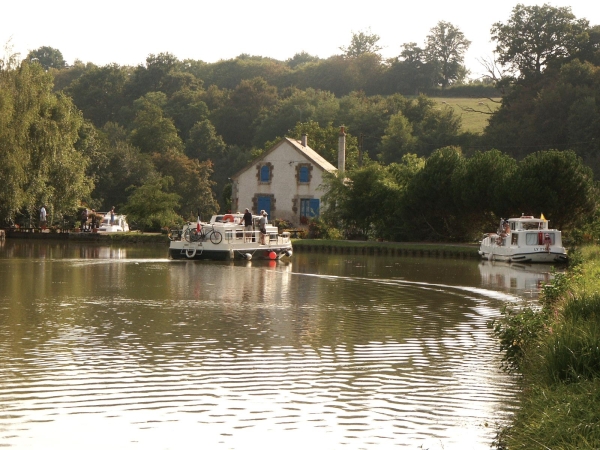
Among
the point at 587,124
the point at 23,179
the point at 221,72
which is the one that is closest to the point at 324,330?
the point at 23,179

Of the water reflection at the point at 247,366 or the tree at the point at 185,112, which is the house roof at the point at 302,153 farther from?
the tree at the point at 185,112

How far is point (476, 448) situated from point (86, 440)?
442 cm

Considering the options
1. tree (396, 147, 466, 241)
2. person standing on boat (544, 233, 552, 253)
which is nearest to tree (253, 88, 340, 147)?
tree (396, 147, 466, 241)

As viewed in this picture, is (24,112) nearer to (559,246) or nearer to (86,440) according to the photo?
(559,246)

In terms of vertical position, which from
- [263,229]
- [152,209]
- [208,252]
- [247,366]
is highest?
[152,209]

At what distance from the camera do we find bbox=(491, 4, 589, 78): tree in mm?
96625

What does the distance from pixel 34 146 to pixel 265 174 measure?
1730 centimetres

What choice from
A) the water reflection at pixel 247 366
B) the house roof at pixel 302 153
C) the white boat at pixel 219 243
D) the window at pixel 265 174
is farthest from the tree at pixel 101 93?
the water reflection at pixel 247 366

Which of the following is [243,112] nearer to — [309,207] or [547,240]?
[309,207]

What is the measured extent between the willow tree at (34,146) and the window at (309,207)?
1460 centimetres

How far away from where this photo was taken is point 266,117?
11494cm

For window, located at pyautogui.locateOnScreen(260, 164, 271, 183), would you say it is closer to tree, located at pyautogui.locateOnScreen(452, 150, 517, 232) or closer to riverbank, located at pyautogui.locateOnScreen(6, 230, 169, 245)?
riverbank, located at pyautogui.locateOnScreen(6, 230, 169, 245)

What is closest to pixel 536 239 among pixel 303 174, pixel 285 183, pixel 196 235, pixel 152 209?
pixel 196 235

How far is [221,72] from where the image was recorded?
521ft
